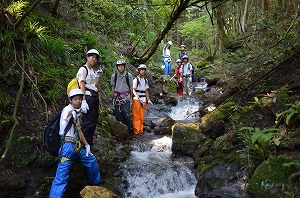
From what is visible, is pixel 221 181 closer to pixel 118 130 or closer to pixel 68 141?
pixel 68 141

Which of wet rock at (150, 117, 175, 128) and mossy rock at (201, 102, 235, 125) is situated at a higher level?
mossy rock at (201, 102, 235, 125)

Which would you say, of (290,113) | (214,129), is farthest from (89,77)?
(290,113)

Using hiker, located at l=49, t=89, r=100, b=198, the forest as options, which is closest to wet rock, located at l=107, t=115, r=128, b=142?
the forest

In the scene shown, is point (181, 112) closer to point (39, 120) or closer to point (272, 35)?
point (272, 35)

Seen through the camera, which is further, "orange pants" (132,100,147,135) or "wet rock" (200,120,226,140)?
"orange pants" (132,100,147,135)

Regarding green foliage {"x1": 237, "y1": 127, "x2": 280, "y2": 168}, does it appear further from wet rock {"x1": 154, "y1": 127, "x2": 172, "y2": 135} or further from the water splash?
the water splash

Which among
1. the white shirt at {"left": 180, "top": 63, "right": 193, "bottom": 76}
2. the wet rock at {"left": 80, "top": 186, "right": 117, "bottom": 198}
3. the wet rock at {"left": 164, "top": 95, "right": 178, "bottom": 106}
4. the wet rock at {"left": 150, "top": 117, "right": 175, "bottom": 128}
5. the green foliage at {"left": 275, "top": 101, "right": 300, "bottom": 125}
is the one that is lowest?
the wet rock at {"left": 80, "top": 186, "right": 117, "bottom": 198}

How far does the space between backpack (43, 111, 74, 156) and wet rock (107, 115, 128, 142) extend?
135 inches

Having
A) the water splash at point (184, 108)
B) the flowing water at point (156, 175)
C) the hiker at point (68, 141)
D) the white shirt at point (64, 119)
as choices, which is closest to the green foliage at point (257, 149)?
the flowing water at point (156, 175)

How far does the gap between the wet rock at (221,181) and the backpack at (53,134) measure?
313 cm

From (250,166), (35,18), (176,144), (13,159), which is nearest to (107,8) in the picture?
(35,18)

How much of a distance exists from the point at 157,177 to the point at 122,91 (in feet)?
9.41

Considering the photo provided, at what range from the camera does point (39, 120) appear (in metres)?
7.11

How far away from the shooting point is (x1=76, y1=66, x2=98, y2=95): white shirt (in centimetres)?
639
